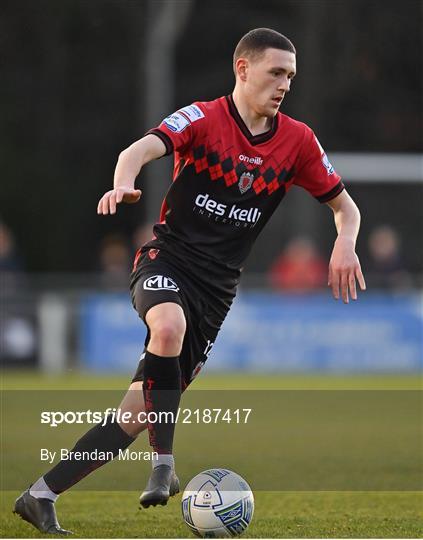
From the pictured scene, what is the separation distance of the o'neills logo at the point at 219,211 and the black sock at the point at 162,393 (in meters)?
0.80

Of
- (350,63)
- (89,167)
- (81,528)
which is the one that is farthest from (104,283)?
(81,528)

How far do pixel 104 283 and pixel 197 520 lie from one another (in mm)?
12114

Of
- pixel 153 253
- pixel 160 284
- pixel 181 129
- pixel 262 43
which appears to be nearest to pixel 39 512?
pixel 160 284

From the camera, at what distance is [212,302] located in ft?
20.1

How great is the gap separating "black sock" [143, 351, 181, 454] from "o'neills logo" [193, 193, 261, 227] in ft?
2.62

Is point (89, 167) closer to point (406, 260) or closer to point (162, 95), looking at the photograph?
point (162, 95)

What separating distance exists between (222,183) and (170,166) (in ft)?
49.8

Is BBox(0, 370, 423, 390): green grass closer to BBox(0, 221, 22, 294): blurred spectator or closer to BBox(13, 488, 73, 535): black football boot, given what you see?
BBox(0, 221, 22, 294): blurred spectator

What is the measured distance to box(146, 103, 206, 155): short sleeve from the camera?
5.80 m

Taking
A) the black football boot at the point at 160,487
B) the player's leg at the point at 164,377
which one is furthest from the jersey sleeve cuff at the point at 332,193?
the black football boot at the point at 160,487

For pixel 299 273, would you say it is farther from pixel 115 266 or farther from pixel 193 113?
pixel 193 113

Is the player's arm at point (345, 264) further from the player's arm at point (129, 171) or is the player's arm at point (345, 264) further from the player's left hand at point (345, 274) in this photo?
the player's arm at point (129, 171)

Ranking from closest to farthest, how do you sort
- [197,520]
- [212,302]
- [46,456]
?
[197,520]
[212,302]
[46,456]

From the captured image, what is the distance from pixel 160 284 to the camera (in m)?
5.86
